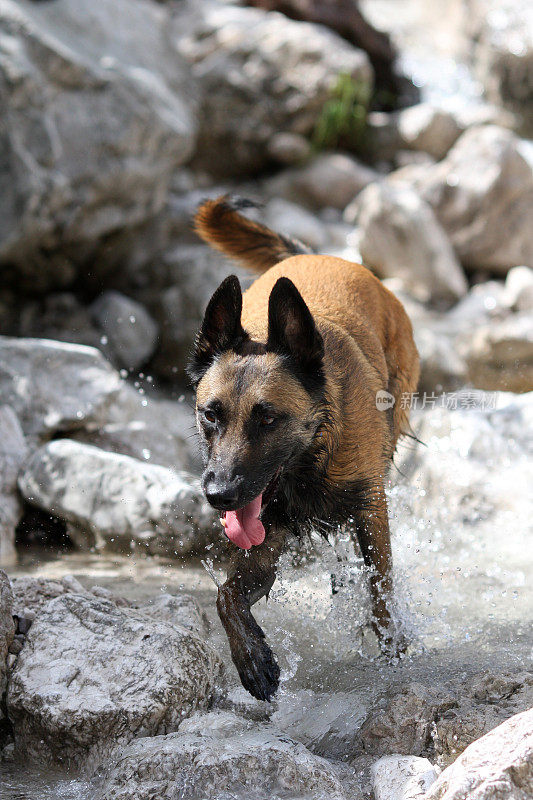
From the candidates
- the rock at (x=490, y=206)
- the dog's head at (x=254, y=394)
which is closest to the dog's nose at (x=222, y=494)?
the dog's head at (x=254, y=394)

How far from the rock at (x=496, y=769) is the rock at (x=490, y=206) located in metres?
8.25

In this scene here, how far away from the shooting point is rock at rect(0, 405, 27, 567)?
16.8 ft

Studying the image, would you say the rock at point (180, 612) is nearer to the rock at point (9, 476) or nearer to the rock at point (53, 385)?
the rock at point (9, 476)

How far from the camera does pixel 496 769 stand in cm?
235

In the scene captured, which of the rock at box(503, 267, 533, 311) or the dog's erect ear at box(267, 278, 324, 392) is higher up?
the dog's erect ear at box(267, 278, 324, 392)

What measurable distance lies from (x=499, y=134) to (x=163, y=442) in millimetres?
6617

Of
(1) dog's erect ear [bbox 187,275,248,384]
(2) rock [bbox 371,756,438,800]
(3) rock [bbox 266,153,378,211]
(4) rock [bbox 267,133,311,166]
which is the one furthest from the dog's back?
(4) rock [bbox 267,133,311,166]

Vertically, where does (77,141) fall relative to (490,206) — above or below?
above

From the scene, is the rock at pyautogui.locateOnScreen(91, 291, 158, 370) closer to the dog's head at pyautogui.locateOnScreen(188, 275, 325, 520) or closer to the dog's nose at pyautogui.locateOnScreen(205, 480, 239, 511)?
the dog's head at pyautogui.locateOnScreen(188, 275, 325, 520)

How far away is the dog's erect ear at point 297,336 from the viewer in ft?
10.4

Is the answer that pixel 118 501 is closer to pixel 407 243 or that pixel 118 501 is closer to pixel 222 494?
pixel 222 494

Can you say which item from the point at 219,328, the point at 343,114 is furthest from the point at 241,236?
the point at 343,114

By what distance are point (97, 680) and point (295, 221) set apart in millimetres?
8002

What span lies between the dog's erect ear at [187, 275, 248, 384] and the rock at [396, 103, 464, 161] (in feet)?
30.5
